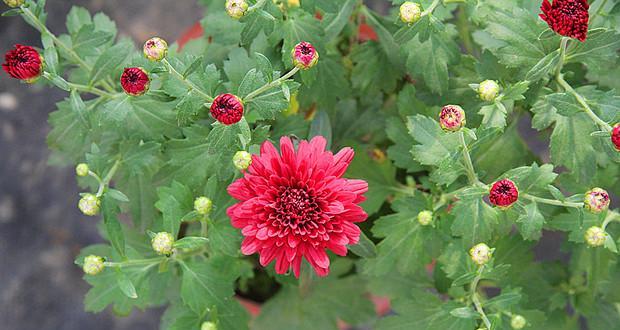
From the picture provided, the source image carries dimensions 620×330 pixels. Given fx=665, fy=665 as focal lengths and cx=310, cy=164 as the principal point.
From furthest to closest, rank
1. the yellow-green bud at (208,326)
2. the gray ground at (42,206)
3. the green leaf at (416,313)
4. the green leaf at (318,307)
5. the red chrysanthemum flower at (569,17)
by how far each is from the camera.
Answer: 1. the gray ground at (42,206)
2. the green leaf at (318,307)
3. the green leaf at (416,313)
4. the yellow-green bud at (208,326)
5. the red chrysanthemum flower at (569,17)

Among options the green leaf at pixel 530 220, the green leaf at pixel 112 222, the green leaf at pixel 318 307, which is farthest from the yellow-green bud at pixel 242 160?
the green leaf at pixel 318 307

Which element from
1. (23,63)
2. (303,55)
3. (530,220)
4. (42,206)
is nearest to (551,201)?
(530,220)

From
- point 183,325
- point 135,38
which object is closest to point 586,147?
point 183,325

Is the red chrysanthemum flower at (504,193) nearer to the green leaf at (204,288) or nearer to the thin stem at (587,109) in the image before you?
the thin stem at (587,109)

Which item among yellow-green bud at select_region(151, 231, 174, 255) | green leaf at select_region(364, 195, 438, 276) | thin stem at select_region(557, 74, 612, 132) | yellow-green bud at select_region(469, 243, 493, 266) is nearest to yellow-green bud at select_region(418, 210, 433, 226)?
green leaf at select_region(364, 195, 438, 276)

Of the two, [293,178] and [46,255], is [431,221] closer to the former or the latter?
[293,178]

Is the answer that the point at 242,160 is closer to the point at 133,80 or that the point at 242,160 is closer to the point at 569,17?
the point at 133,80
